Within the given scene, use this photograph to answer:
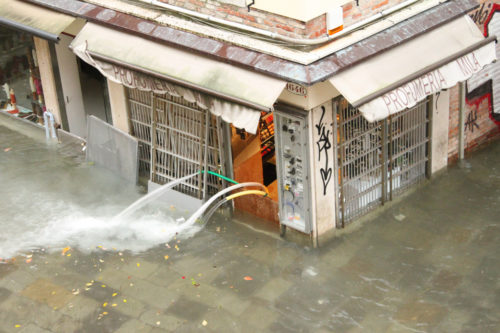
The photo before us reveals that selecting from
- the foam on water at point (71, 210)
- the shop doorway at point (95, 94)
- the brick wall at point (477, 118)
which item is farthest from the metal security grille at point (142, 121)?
the brick wall at point (477, 118)

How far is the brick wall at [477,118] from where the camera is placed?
→ 12953mm

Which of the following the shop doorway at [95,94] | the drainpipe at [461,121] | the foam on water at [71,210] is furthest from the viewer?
the shop doorway at [95,94]

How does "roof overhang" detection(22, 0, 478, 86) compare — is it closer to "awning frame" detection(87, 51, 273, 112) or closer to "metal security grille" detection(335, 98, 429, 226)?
"awning frame" detection(87, 51, 273, 112)

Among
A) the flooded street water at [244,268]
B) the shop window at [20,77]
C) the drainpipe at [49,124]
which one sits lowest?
the flooded street water at [244,268]

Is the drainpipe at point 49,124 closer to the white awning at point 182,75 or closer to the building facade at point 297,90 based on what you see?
the building facade at point 297,90

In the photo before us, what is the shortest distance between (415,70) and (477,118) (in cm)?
359

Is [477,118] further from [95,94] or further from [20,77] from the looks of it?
[20,77]

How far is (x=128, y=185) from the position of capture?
45.0 ft

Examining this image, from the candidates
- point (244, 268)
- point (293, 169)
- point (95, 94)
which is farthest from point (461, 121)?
point (95, 94)

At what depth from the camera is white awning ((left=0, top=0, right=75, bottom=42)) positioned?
1270 cm

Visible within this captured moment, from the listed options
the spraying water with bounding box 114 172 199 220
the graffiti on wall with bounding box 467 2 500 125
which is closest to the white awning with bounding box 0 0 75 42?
the spraying water with bounding box 114 172 199 220

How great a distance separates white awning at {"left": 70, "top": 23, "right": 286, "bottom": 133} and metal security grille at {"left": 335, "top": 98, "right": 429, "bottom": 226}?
151cm

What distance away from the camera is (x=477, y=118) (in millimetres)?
13578

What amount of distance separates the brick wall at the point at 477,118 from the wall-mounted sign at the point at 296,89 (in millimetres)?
3616
